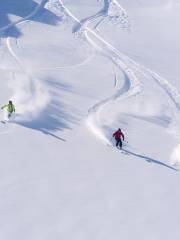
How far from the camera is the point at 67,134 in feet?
87.2

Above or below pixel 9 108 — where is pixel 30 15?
above

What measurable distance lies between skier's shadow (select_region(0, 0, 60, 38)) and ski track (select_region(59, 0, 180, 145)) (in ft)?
6.25

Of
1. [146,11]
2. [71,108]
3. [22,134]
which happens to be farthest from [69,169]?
[146,11]

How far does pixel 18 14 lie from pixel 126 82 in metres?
14.0

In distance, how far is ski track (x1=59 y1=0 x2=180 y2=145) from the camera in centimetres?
2870

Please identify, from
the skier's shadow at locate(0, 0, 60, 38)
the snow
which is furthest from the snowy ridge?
the snow

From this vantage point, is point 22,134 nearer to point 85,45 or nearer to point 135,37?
point 85,45

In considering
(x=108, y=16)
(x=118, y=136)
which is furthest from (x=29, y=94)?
(x=108, y=16)

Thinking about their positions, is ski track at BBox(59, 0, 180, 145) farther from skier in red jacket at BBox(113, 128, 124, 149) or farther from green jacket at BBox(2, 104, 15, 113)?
green jacket at BBox(2, 104, 15, 113)

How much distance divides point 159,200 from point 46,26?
2401 cm

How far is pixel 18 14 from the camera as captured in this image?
4347 centimetres

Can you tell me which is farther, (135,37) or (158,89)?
(135,37)

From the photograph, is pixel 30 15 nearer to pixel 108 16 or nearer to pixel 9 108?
pixel 108 16

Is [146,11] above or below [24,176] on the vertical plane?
above
